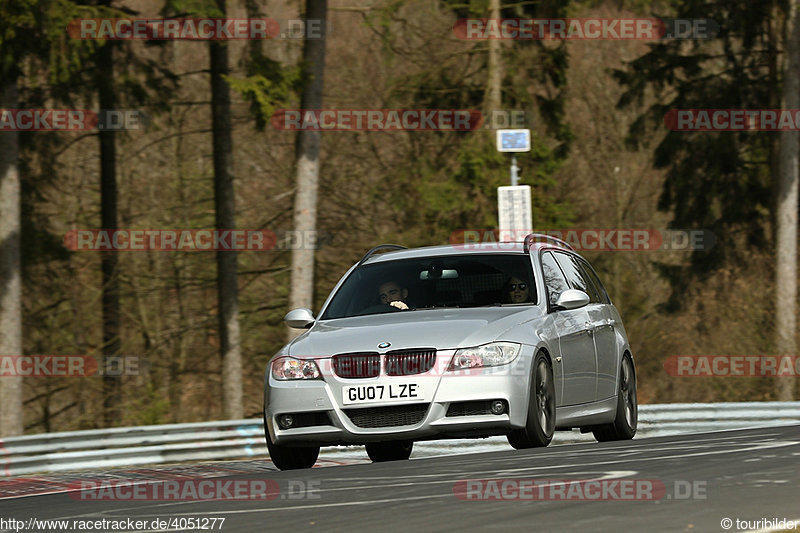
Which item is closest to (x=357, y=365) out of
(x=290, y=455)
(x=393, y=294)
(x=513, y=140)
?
(x=290, y=455)

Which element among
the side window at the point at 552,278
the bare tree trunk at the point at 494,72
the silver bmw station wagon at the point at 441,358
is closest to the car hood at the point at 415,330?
the silver bmw station wagon at the point at 441,358

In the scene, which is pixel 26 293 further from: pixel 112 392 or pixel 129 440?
pixel 129 440

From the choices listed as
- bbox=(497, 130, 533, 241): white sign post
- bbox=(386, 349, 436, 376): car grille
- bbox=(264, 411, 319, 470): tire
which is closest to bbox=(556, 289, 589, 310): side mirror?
bbox=(386, 349, 436, 376): car grille

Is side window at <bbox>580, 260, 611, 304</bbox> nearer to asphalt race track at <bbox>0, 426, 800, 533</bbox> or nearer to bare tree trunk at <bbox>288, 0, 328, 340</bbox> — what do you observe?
asphalt race track at <bbox>0, 426, 800, 533</bbox>

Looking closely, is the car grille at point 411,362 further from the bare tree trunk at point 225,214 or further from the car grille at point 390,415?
the bare tree trunk at point 225,214

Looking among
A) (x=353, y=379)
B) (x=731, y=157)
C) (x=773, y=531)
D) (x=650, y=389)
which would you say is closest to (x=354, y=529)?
(x=773, y=531)

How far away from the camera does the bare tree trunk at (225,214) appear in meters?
26.8

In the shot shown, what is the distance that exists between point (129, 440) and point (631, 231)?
23093 mm

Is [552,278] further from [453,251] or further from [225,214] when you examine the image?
[225,214]

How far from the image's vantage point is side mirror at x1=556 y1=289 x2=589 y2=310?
10.7 m

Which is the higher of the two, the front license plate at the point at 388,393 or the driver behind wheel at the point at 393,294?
the driver behind wheel at the point at 393,294

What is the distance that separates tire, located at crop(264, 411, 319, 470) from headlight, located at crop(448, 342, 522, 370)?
4.91 ft

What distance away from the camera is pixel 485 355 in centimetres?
964

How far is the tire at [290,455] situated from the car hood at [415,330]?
2.49 ft
